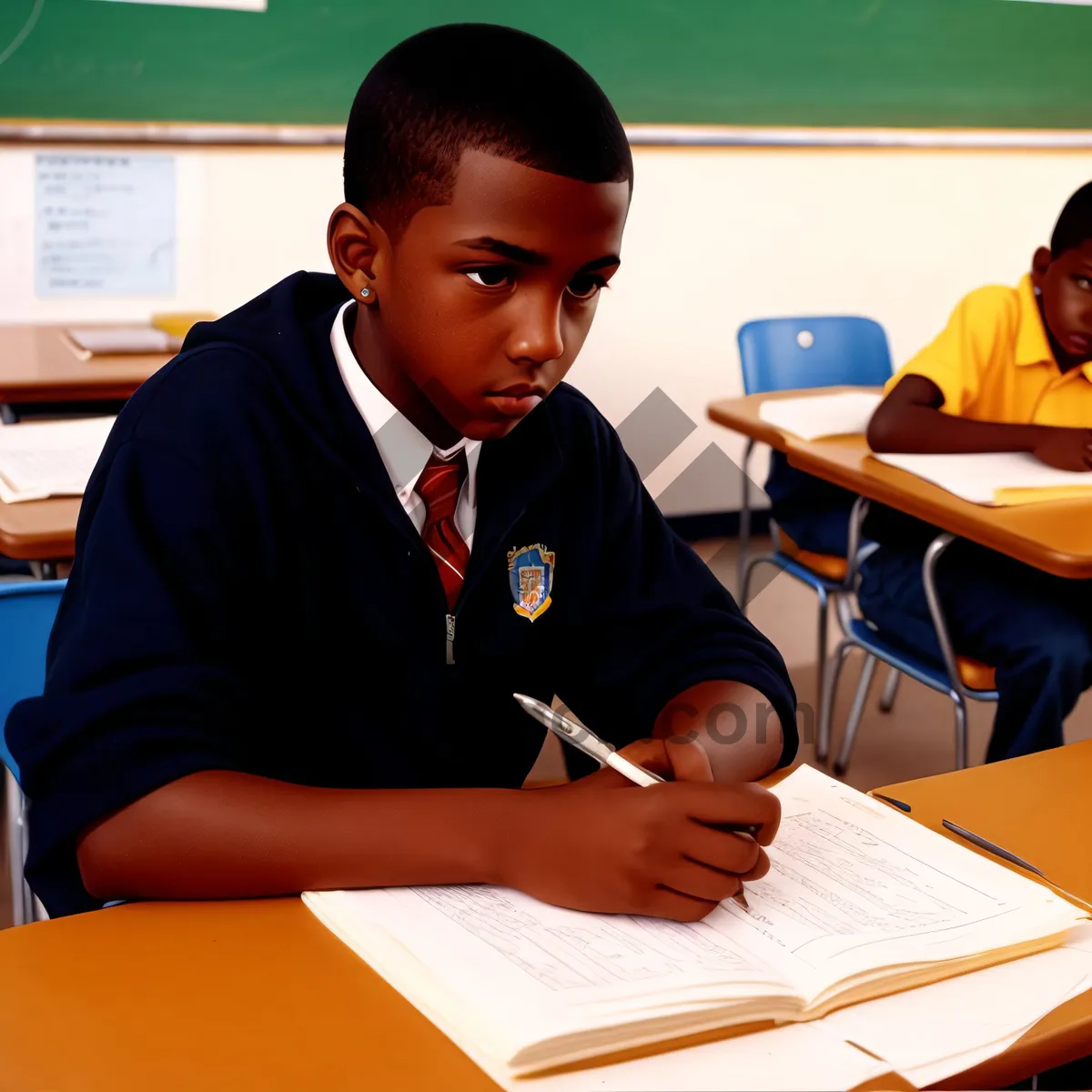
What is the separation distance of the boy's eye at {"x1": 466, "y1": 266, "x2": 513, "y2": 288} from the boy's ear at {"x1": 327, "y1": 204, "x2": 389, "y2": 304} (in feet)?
0.34

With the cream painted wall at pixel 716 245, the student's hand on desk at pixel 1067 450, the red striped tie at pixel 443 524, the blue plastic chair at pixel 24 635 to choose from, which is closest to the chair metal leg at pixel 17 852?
the blue plastic chair at pixel 24 635

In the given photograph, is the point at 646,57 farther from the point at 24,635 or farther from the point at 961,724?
the point at 24,635

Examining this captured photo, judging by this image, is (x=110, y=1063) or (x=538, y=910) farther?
(x=538, y=910)

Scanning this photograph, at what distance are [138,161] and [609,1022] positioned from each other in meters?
3.12

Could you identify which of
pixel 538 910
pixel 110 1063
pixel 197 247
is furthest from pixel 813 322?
pixel 110 1063

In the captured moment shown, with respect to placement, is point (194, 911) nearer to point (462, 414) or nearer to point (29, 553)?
point (462, 414)

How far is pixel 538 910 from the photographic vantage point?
82 cm

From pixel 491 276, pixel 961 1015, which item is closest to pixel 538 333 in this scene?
pixel 491 276

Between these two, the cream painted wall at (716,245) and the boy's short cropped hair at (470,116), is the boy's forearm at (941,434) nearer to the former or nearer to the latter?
the boy's short cropped hair at (470,116)

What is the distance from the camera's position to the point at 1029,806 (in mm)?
1062

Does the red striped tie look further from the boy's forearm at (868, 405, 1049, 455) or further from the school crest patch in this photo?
the boy's forearm at (868, 405, 1049, 455)

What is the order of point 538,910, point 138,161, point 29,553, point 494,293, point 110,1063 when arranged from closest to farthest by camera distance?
point 110,1063, point 538,910, point 494,293, point 29,553, point 138,161

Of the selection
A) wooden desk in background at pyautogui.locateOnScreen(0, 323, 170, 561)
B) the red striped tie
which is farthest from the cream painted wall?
the red striped tie

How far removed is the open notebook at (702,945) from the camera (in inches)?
27.8
